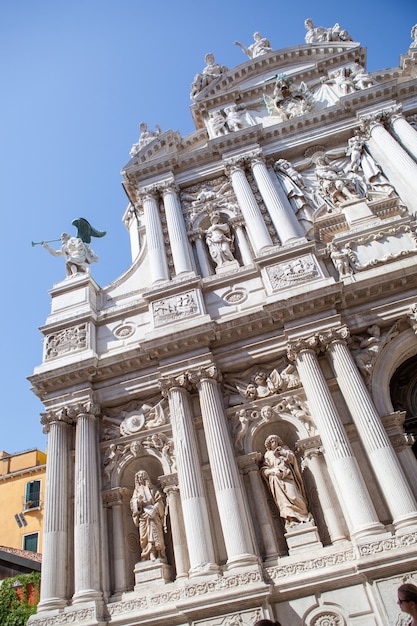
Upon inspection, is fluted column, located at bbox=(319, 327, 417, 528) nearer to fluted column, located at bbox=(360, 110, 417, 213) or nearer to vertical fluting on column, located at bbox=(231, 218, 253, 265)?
vertical fluting on column, located at bbox=(231, 218, 253, 265)

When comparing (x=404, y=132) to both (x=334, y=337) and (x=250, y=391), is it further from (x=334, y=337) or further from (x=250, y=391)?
(x=250, y=391)

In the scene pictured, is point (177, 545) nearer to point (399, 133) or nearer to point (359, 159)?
point (359, 159)

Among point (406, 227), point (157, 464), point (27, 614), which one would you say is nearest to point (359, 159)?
point (406, 227)

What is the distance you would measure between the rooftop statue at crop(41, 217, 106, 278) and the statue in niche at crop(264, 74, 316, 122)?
7.02 metres

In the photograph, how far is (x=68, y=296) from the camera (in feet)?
46.0

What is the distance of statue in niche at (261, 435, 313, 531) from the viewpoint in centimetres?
940

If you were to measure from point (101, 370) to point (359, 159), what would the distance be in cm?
909

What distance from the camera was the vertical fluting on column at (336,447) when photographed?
8.60 meters

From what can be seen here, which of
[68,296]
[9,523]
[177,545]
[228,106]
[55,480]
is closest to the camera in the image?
[177,545]

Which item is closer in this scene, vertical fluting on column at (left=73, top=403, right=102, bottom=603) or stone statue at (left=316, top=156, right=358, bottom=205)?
vertical fluting on column at (left=73, top=403, right=102, bottom=603)

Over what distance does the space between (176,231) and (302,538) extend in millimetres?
8383

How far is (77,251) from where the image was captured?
15.3 metres

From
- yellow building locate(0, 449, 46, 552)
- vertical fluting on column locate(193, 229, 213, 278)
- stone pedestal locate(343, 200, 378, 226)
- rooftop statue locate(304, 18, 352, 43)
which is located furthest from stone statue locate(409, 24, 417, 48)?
yellow building locate(0, 449, 46, 552)

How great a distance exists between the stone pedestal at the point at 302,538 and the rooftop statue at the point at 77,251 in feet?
29.0
